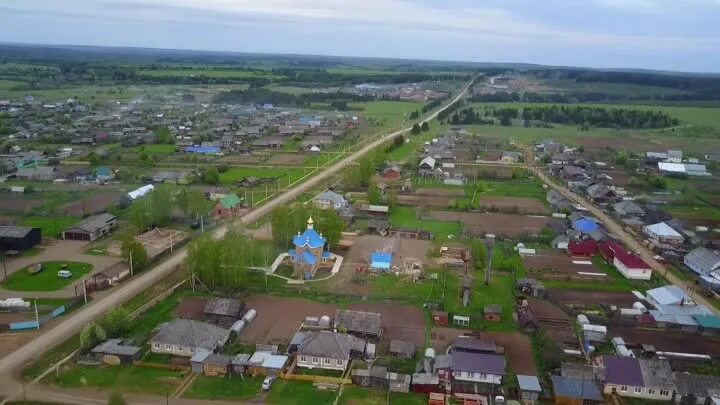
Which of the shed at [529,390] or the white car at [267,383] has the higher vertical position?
the shed at [529,390]

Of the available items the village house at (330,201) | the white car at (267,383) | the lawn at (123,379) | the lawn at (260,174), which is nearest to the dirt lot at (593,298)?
the white car at (267,383)

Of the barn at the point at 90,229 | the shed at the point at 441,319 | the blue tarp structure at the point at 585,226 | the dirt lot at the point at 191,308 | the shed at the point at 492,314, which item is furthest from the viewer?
the blue tarp structure at the point at 585,226

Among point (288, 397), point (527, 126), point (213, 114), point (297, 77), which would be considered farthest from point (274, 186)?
point (297, 77)

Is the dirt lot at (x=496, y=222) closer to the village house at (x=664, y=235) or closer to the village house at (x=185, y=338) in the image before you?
the village house at (x=664, y=235)

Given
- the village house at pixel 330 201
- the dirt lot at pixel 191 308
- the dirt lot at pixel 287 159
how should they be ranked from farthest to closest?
the dirt lot at pixel 287 159 < the village house at pixel 330 201 < the dirt lot at pixel 191 308

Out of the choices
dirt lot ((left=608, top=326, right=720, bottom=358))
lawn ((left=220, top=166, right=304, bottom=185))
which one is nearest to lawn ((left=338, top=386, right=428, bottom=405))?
dirt lot ((left=608, top=326, right=720, bottom=358))

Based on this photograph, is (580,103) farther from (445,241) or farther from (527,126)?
(445,241)
